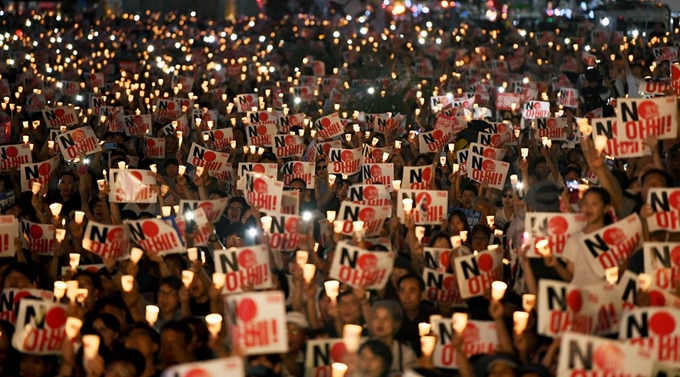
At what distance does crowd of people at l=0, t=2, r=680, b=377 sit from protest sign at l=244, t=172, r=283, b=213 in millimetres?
14

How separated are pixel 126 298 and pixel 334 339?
1.61 metres

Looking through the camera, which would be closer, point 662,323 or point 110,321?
point 662,323

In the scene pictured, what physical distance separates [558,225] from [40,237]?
414cm

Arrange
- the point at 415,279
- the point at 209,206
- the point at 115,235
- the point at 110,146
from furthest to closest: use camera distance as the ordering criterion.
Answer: the point at 110,146, the point at 209,206, the point at 115,235, the point at 415,279

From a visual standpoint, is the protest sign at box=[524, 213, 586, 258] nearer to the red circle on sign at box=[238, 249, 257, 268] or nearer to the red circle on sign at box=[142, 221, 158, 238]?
the red circle on sign at box=[238, 249, 257, 268]

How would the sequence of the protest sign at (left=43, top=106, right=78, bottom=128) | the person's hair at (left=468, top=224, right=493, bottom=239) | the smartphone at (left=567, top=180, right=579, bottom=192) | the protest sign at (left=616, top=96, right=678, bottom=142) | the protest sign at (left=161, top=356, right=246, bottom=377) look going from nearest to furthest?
the protest sign at (left=161, top=356, right=246, bottom=377)
the protest sign at (left=616, top=96, right=678, bottom=142)
the person's hair at (left=468, top=224, right=493, bottom=239)
the smartphone at (left=567, top=180, right=579, bottom=192)
the protest sign at (left=43, top=106, right=78, bottom=128)

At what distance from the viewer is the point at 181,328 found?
6777mm

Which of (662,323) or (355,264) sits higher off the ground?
(355,264)

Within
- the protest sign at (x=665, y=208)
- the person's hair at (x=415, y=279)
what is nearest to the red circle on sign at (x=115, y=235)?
the person's hair at (x=415, y=279)

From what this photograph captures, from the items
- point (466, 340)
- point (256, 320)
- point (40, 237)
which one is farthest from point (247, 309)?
point (40, 237)

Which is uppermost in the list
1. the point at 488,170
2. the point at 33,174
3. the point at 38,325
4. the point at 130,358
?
the point at 488,170

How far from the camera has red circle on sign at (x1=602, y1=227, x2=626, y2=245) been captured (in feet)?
23.1

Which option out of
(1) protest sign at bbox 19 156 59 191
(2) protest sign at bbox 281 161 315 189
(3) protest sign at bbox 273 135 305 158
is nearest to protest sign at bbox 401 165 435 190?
(2) protest sign at bbox 281 161 315 189

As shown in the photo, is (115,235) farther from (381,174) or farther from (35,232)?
(381,174)
